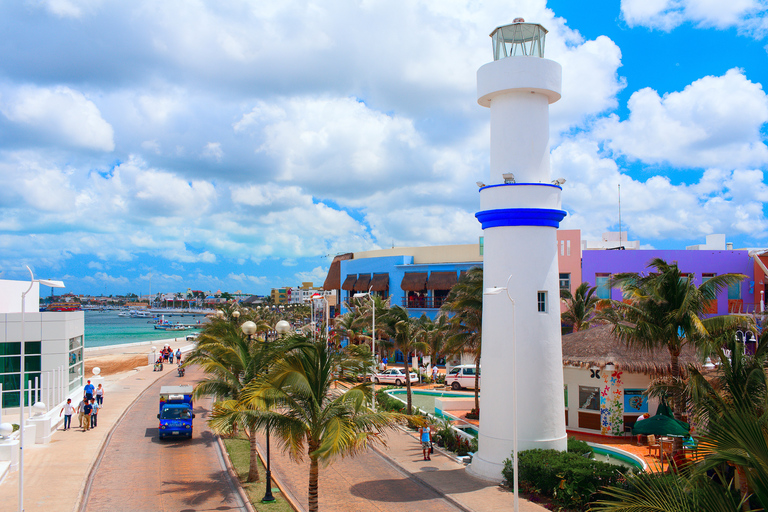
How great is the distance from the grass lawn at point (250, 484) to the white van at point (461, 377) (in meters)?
17.8

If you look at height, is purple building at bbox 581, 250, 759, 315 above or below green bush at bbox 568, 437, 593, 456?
above

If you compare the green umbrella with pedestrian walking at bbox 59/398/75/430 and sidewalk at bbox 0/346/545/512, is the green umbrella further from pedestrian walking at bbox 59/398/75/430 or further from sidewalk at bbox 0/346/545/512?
pedestrian walking at bbox 59/398/75/430

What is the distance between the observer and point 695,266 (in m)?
43.5

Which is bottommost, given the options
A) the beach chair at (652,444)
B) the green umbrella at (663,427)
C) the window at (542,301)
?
the beach chair at (652,444)

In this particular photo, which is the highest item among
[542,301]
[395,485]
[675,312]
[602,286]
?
[602,286]

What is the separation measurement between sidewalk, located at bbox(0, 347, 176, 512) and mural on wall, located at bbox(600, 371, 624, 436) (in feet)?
61.0

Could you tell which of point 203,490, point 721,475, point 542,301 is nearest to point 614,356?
point 542,301

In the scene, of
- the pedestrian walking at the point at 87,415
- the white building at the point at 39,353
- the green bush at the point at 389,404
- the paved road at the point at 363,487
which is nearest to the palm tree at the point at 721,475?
the paved road at the point at 363,487

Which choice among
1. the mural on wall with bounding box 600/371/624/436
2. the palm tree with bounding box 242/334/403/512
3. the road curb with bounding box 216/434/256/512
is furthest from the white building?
the mural on wall with bounding box 600/371/624/436

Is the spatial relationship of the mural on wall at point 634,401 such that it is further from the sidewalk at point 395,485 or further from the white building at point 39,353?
the white building at point 39,353

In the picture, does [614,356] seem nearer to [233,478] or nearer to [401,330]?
[401,330]

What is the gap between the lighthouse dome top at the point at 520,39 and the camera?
1769 centimetres

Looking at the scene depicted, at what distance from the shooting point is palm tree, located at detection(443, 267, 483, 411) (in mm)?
24594

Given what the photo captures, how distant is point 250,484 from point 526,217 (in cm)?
1145
